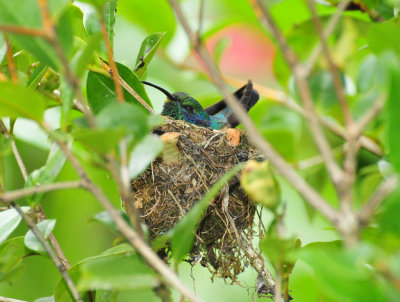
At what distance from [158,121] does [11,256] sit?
790 mm

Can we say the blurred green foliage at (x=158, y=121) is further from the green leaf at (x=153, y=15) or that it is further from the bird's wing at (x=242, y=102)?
the bird's wing at (x=242, y=102)

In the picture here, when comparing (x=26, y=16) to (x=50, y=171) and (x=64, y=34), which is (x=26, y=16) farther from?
(x=50, y=171)

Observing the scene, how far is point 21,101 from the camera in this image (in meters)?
0.99

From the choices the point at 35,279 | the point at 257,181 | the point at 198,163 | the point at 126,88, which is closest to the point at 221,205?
the point at 198,163

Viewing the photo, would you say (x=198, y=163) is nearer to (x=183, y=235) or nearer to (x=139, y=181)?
(x=139, y=181)

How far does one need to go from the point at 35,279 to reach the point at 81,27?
2.24 m

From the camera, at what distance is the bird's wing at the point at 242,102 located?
2936mm

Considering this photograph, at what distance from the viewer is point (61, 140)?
36.6 inches

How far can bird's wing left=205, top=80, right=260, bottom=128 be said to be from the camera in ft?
9.63

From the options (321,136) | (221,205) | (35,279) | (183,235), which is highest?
(321,136)

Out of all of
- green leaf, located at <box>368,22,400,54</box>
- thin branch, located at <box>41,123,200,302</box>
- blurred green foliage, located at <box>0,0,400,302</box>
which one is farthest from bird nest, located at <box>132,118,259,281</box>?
thin branch, located at <box>41,123,200,302</box>

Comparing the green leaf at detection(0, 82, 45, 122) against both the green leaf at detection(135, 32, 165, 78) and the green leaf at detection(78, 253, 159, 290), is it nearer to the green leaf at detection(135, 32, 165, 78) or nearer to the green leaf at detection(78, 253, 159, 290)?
the green leaf at detection(78, 253, 159, 290)

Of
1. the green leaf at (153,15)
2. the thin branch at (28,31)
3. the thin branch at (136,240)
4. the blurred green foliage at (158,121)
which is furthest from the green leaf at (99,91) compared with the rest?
the thin branch at (28,31)

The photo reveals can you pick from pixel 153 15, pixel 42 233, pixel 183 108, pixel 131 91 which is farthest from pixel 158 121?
pixel 183 108
